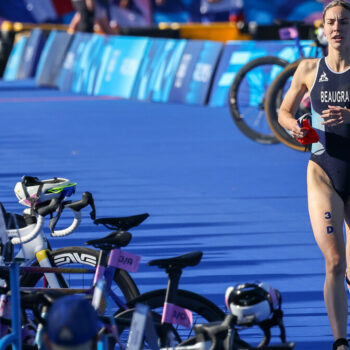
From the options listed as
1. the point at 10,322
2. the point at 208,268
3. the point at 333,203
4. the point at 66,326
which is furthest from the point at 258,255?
the point at 66,326

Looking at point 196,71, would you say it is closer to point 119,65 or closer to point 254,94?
point 119,65

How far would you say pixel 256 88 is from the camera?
49.9 ft

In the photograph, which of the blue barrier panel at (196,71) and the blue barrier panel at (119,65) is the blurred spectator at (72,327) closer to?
the blue barrier panel at (196,71)

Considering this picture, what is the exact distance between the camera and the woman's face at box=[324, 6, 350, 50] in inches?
238

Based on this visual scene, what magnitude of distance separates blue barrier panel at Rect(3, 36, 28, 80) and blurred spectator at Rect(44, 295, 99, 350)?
2710 cm

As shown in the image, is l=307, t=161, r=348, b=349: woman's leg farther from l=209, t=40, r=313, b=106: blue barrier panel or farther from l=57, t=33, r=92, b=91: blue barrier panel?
l=57, t=33, r=92, b=91: blue barrier panel

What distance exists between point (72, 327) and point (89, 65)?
21.5 meters

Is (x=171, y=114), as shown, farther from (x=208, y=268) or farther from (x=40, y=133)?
(x=208, y=268)

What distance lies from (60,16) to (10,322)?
40273 millimetres

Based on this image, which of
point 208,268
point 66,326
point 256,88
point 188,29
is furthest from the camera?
point 188,29

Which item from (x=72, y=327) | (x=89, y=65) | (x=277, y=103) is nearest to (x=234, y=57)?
(x=89, y=65)

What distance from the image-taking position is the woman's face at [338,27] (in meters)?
6.05

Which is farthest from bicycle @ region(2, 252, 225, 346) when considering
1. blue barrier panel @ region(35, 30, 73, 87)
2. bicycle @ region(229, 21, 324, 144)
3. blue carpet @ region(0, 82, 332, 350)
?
blue barrier panel @ region(35, 30, 73, 87)

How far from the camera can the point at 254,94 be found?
15359 millimetres
